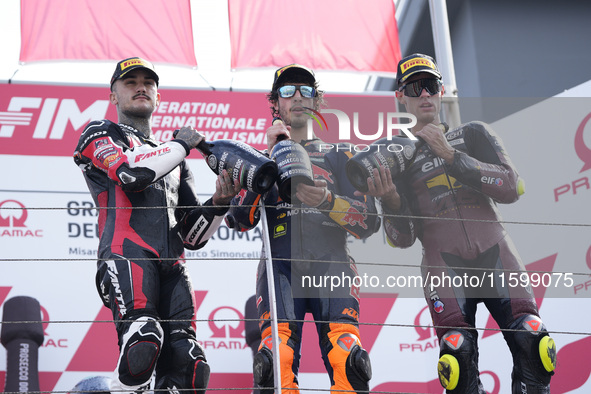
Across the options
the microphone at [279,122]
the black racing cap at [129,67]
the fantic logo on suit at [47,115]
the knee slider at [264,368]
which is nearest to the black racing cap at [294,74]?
the microphone at [279,122]

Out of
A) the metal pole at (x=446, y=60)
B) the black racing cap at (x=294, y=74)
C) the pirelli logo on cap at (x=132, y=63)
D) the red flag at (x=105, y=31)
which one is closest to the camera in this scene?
the pirelli logo on cap at (x=132, y=63)

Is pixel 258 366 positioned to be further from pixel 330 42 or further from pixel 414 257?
pixel 330 42

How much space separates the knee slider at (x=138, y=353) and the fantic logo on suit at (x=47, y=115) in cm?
284

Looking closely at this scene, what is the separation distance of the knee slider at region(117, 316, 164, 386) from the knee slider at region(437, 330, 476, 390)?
1.11m

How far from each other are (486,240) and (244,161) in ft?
3.63

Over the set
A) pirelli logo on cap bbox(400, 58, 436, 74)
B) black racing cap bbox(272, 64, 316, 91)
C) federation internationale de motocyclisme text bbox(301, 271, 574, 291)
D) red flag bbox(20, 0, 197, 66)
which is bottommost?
federation internationale de motocyclisme text bbox(301, 271, 574, 291)

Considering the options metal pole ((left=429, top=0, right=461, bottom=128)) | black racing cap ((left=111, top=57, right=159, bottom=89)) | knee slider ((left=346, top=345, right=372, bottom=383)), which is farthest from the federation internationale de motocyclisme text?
metal pole ((left=429, top=0, right=461, bottom=128))

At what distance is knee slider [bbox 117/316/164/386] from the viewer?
10.7ft

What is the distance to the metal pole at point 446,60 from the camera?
19.7 feet

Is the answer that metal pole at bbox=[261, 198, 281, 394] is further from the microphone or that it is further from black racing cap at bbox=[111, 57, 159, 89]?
black racing cap at bbox=[111, 57, 159, 89]

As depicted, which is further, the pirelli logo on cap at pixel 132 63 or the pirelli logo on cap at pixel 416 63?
the pirelli logo on cap at pixel 416 63

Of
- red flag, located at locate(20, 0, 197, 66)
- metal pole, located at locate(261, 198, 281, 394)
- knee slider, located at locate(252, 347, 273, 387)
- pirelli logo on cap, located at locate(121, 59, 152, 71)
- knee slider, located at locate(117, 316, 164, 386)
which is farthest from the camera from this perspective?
red flag, located at locate(20, 0, 197, 66)

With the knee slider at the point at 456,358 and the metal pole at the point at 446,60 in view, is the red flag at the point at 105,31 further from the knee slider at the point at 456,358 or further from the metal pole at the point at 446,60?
the knee slider at the point at 456,358

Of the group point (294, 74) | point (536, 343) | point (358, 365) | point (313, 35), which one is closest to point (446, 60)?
Answer: point (313, 35)
